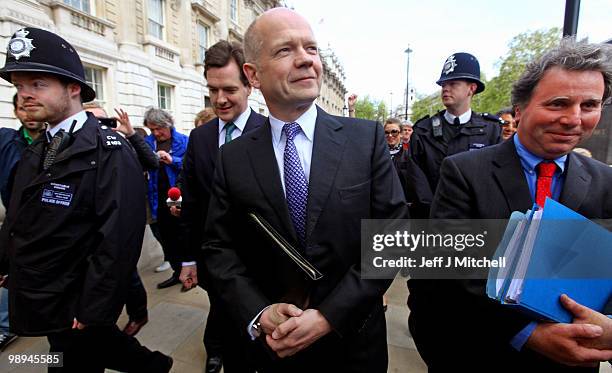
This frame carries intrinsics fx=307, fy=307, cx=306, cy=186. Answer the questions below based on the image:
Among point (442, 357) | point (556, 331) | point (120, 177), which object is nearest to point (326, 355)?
point (442, 357)

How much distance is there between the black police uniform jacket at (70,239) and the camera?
69.7 inches

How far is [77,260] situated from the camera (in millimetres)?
1859

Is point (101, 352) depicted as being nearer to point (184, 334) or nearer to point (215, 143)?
point (184, 334)

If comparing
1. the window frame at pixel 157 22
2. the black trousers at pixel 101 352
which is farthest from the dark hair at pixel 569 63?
the window frame at pixel 157 22

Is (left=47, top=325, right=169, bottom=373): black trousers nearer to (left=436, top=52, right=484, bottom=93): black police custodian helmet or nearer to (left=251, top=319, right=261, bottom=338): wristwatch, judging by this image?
(left=251, top=319, right=261, bottom=338): wristwatch

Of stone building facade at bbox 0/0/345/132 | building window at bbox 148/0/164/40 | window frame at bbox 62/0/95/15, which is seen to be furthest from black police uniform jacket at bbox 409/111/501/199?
building window at bbox 148/0/164/40

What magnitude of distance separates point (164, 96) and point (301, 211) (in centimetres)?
1392

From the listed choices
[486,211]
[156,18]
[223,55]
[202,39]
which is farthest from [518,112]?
[202,39]

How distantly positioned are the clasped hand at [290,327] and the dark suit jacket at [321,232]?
0.06m

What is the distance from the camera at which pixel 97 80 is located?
9.75 metres

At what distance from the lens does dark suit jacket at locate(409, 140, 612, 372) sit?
4.16 feet

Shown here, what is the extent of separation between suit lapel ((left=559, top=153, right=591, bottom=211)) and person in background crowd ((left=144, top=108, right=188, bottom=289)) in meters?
3.78

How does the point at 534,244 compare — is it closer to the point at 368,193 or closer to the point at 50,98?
the point at 368,193

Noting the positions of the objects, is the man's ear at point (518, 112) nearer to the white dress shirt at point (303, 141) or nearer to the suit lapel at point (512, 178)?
the suit lapel at point (512, 178)
